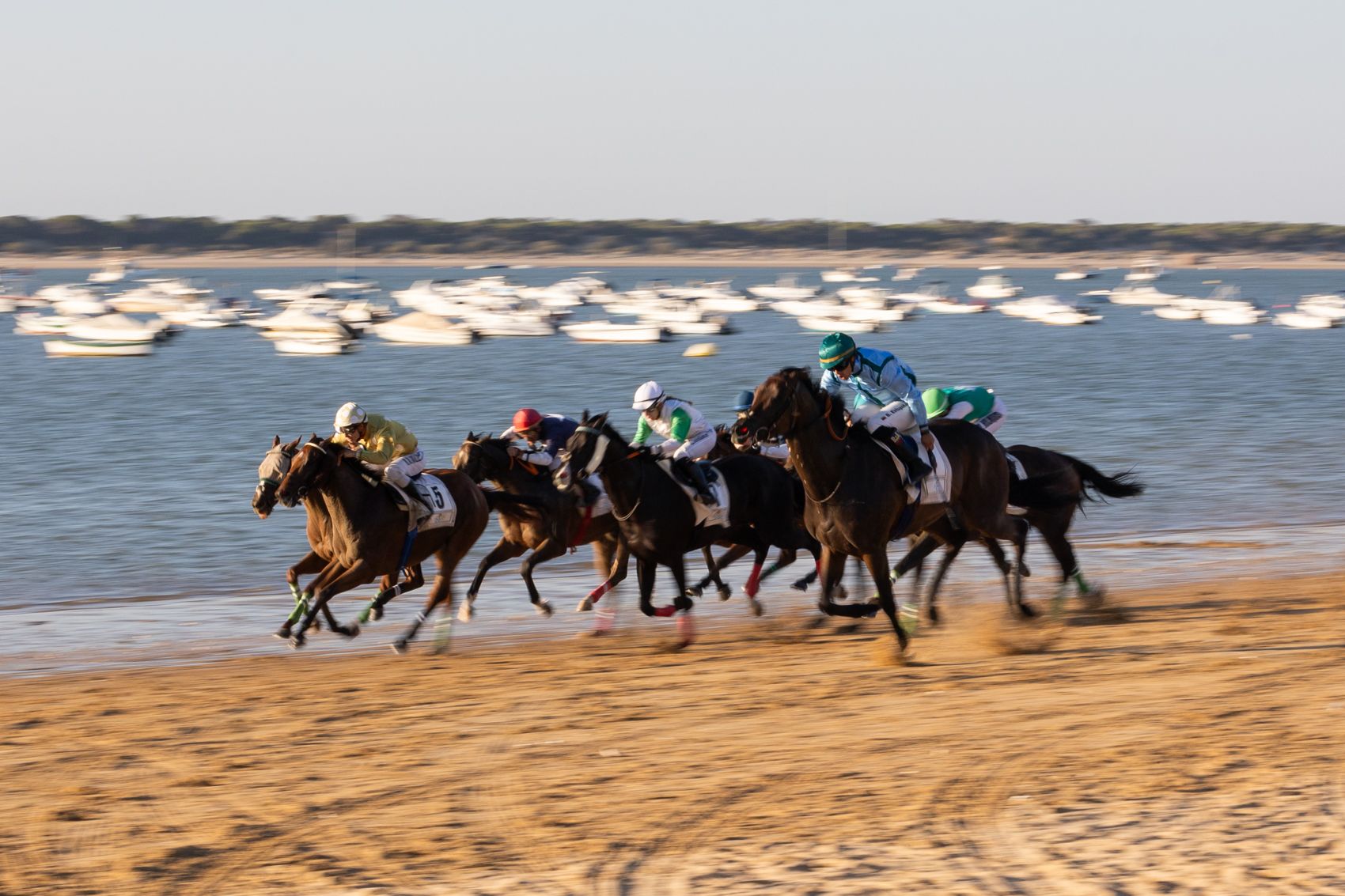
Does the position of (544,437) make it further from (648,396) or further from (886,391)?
(886,391)

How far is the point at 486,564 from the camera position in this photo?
13.3 meters

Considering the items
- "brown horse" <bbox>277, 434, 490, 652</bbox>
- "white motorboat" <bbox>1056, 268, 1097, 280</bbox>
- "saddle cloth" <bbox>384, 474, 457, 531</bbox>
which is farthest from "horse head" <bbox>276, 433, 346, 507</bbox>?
"white motorboat" <bbox>1056, 268, 1097, 280</bbox>

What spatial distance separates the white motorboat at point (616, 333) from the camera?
75062 millimetres

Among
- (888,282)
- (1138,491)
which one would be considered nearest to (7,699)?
(1138,491)

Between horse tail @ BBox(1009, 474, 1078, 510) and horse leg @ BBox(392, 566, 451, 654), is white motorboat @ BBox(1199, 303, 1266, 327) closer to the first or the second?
horse tail @ BBox(1009, 474, 1078, 510)

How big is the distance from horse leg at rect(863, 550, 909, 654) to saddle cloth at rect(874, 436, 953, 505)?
538 millimetres

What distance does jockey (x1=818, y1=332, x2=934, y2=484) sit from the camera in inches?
446

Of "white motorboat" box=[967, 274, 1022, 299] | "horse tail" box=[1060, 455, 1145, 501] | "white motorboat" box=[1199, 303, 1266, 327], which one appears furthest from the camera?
"white motorboat" box=[967, 274, 1022, 299]

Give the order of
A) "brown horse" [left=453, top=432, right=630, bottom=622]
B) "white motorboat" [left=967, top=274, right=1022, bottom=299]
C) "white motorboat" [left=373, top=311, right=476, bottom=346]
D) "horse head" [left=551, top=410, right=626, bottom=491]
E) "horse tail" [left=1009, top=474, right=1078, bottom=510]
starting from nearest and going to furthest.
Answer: "horse head" [left=551, top=410, right=626, bottom=491] < "brown horse" [left=453, top=432, right=630, bottom=622] < "horse tail" [left=1009, top=474, right=1078, bottom=510] < "white motorboat" [left=373, top=311, right=476, bottom=346] < "white motorboat" [left=967, top=274, right=1022, bottom=299]

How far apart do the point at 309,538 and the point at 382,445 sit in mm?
909

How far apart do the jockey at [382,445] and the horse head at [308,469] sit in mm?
174

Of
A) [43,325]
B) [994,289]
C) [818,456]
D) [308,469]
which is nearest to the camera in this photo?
[818,456]

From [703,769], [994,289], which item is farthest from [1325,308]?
[703,769]

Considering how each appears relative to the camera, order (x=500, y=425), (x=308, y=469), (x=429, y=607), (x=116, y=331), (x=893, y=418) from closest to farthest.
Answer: (x=308, y=469), (x=893, y=418), (x=429, y=607), (x=500, y=425), (x=116, y=331)
